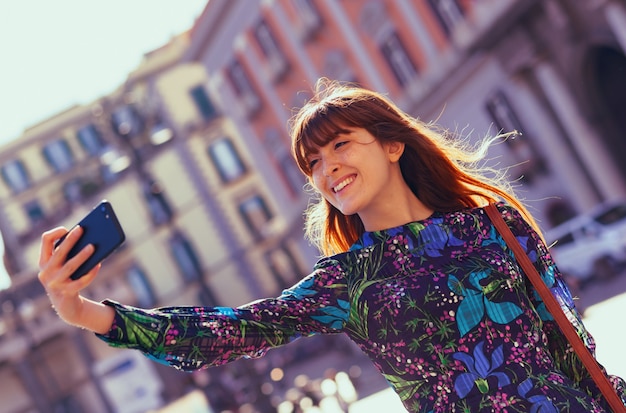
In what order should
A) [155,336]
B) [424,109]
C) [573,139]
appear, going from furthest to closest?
Result: [424,109], [573,139], [155,336]

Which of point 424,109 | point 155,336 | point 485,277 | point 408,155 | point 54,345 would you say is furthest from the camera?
point 54,345

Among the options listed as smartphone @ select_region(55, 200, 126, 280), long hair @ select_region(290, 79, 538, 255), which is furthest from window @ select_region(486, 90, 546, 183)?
smartphone @ select_region(55, 200, 126, 280)

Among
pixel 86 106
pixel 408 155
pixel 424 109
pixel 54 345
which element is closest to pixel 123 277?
pixel 54 345

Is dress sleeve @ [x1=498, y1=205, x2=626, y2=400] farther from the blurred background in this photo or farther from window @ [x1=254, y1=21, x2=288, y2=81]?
window @ [x1=254, y1=21, x2=288, y2=81]

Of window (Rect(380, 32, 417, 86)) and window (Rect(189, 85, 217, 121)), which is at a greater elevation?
window (Rect(189, 85, 217, 121))

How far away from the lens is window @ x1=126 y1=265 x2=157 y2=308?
163ft

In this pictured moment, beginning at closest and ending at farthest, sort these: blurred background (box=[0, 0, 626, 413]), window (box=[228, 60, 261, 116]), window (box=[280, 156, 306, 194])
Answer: blurred background (box=[0, 0, 626, 413]) < window (box=[280, 156, 306, 194]) < window (box=[228, 60, 261, 116])

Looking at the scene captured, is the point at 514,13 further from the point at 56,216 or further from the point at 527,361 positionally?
the point at 56,216

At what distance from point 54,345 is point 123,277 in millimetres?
5752

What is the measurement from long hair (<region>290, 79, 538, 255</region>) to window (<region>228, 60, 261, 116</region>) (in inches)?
1138

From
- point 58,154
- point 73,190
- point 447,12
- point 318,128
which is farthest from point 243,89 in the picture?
point 318,128

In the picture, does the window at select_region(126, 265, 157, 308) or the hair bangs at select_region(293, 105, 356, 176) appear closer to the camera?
the hair bangs at select_region(293, 105, 356, 176)

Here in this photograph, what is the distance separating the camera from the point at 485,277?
3.24 metres

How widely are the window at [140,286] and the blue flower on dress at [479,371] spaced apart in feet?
154
